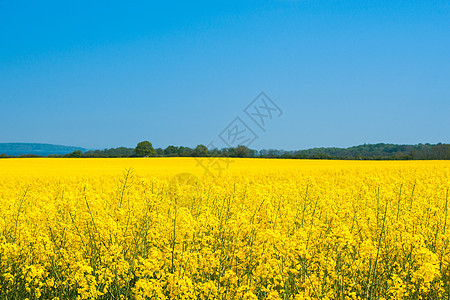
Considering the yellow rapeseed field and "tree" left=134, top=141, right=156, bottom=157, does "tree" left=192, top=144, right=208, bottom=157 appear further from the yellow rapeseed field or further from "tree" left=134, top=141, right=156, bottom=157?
the yellow rapeseed field

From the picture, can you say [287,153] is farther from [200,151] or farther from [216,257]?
[216,257]

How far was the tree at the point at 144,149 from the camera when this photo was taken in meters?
47.6

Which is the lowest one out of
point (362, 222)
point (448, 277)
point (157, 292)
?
point (448, 277)

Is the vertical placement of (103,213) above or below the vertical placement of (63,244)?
above

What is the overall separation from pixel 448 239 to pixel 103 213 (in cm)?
490

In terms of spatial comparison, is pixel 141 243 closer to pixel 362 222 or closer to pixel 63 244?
pixel 63 244

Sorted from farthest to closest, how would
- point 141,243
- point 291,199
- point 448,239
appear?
1. point 291,199
2. point 448,239
3. point 141,243

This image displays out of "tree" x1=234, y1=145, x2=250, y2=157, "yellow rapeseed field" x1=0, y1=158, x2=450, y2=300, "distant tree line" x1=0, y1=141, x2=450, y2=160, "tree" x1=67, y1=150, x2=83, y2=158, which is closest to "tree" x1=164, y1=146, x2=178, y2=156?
"distant tree line" x1=0, y1=141, x2=450, y2=160

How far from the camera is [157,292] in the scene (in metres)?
2.93

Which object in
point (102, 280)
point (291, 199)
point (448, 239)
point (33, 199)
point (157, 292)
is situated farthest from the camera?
point (33, 199)

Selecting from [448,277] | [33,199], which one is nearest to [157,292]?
[448,277]

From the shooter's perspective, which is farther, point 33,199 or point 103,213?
point 33,199

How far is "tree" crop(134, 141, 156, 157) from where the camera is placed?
47.6 m

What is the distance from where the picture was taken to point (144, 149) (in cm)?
4878
